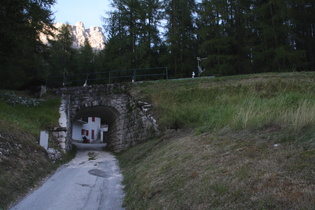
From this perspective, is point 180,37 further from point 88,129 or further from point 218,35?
point 88,129

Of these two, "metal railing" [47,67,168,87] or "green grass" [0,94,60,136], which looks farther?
"metal railing" [47,67,168,87]

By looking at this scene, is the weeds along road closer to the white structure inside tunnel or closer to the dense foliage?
the dense foliage

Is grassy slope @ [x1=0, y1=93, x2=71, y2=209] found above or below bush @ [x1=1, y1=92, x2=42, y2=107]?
below

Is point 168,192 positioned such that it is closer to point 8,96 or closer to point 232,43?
point 8,96

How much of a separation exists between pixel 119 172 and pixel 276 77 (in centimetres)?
1018

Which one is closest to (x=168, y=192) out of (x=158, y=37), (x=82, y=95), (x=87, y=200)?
(x=87, y=200)

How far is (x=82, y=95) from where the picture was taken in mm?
16906

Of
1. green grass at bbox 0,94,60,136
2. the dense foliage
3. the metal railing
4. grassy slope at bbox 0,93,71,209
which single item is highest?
the dense foliage

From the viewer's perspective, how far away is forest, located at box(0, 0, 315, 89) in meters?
20.9

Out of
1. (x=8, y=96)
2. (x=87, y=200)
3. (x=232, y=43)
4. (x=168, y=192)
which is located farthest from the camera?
(x=232, y=43)

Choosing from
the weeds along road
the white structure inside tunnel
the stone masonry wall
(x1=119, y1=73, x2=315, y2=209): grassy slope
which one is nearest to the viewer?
(x1=119, y1=73, x2=315, y2=209): grassy slope

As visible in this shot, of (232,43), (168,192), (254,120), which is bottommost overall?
(168,192)

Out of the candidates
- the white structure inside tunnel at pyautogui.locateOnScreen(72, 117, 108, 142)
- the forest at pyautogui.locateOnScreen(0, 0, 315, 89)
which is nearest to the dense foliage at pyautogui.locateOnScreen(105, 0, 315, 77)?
the forest at pyautogui.locateOnScreen(0, 0, 315, 89)

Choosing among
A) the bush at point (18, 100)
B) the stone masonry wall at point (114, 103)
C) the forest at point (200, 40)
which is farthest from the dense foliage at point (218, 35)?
the bush at point (18, 100)
